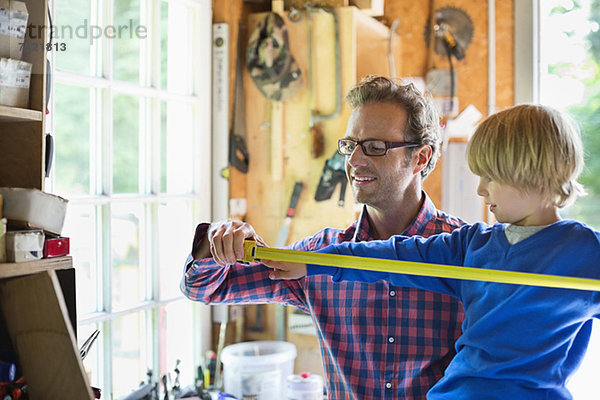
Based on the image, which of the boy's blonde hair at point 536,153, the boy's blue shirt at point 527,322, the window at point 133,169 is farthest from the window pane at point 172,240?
the boy's blonde hair at point 536,153

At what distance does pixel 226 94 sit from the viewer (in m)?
2.81

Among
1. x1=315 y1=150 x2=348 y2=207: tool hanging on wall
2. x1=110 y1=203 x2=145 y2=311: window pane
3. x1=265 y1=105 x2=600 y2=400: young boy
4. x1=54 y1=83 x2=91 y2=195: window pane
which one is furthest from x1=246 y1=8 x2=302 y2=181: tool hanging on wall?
x1=265 y1=105 x2=600 y2=400: young boy

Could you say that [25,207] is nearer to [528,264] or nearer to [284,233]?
[528,264]

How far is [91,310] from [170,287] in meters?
0.46

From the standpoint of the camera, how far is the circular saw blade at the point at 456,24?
3.27 m

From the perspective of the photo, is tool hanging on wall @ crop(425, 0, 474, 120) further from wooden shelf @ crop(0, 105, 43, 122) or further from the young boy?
wooden shelf @ crop(0, 105, 43, 122)

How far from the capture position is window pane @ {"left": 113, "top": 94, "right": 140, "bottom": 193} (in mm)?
2285

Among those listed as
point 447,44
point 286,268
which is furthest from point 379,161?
point 447,44

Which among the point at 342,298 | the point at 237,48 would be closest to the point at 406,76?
the point at 237,48

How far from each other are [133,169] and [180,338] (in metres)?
0.81

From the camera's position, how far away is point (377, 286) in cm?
166

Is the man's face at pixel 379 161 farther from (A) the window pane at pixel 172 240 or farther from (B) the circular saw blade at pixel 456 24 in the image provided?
(B) the circular saw blade at pixel 456 24

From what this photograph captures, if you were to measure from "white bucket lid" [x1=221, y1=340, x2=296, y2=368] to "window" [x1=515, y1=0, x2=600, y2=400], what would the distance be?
1.51m

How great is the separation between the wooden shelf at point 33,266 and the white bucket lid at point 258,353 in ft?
4.13
